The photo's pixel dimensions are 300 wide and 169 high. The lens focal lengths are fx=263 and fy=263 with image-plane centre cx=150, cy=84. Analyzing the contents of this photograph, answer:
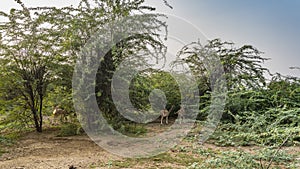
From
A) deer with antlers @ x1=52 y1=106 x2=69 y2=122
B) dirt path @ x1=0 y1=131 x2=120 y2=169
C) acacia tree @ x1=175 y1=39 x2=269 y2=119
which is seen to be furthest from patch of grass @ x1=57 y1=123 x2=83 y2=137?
acacia tree @ x1=175 y1=39 x2=269 y2=119

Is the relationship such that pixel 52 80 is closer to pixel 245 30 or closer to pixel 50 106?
pixel 50 106

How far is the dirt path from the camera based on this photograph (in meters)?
2.71

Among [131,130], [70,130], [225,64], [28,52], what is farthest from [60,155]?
[225,64]

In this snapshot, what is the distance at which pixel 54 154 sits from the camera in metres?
3.14

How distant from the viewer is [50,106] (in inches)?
196

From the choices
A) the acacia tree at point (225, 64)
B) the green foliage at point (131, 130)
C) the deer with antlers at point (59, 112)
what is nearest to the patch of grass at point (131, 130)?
the green foliage at point (131, 130)

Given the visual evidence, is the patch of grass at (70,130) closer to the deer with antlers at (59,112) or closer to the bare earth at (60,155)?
the bare earth at (60,155)

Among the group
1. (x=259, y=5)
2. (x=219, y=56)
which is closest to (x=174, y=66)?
(x=219, y=56)

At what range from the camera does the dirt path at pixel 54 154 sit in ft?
8.87

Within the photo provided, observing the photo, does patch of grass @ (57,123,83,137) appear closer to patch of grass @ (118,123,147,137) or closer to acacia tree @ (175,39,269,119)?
patch of grass @ (118,123,147,137)

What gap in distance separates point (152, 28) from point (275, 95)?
2.72 meters

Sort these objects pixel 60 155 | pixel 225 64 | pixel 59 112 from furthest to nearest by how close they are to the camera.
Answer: pixel 225 64 < pixel 59 112 < pixel 60 155

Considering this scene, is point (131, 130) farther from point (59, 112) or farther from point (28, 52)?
point (28, 52)

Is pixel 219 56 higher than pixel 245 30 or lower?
lower
